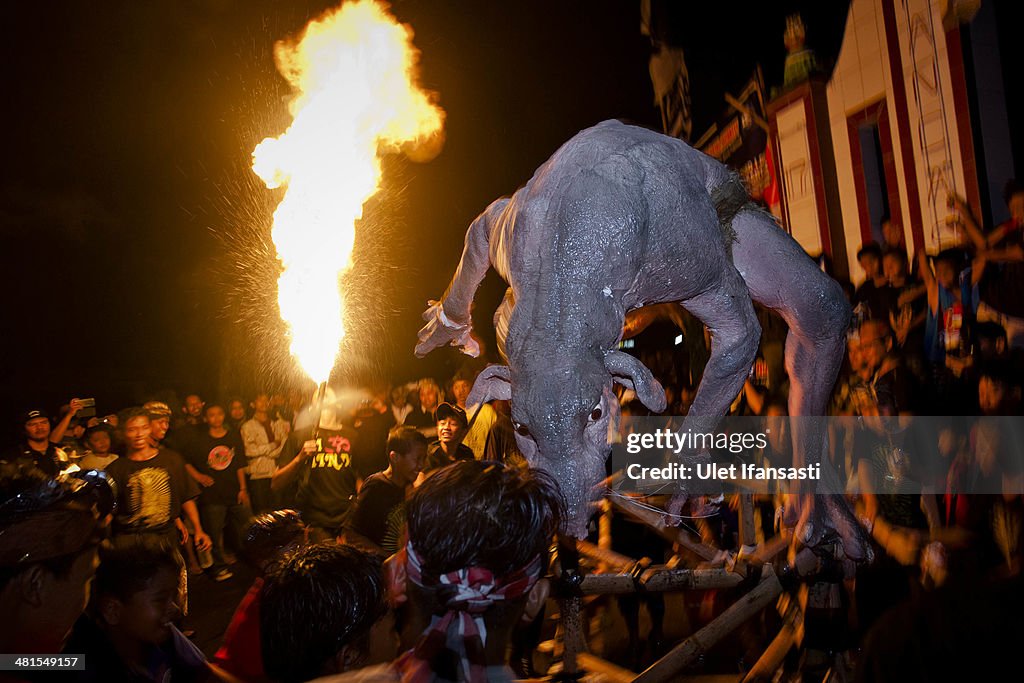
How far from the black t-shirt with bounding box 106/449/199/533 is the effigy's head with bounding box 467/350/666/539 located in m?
A: 4.61

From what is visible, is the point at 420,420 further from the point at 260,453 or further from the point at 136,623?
the point at 136,623

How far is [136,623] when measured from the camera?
257 cm

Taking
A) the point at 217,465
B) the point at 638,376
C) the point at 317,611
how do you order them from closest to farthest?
the point at 317,611 → the point at 638,376 → the point at 217,465

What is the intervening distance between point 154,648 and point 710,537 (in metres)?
4.12

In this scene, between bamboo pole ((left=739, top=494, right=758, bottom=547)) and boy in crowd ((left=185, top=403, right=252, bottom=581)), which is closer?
bamboo pole ((left=739, top=494, right=758, bottom=547))

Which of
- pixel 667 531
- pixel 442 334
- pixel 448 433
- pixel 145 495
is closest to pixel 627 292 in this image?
pixel 667 531

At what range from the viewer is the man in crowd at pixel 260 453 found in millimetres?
10281

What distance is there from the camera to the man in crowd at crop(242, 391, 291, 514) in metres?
10.3

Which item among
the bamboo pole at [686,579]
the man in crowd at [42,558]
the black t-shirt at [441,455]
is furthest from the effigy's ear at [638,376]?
the black t-shirt at [441,455]

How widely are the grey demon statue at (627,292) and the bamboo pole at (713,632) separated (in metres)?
0.69

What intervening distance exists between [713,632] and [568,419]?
1.27 metres

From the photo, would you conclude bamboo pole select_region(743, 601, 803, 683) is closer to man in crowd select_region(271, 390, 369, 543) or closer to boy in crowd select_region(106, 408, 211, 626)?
man in crowd select_region(271, 390, 369, 543)

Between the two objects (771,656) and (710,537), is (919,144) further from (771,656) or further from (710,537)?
(771,656)

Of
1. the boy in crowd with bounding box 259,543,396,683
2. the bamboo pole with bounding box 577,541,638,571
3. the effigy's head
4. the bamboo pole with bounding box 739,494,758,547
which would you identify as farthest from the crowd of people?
the bamboo pole with bounding box 739,494,758,547
